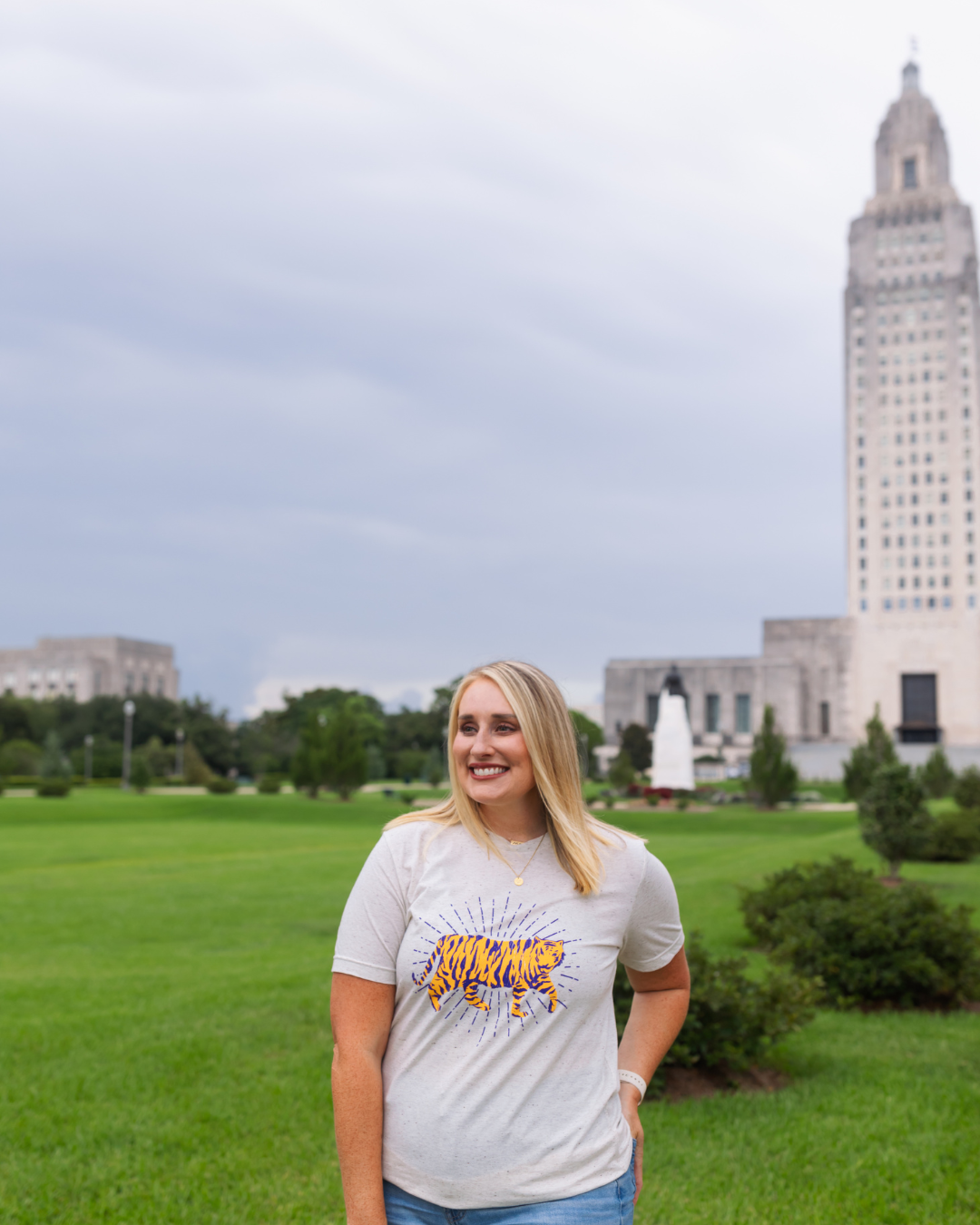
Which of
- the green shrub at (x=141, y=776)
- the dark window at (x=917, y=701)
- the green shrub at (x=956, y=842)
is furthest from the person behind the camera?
the dark window at (x=917, y=701)

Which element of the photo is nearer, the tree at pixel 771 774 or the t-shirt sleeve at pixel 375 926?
the t-shirt sleeve at pixel 375 926

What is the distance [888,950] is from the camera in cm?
914

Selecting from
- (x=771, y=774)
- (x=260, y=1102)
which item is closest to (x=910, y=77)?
(x=771, y=774)

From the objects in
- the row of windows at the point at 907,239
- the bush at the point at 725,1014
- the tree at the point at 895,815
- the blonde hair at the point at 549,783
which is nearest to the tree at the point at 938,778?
the tree at the point at 895,815

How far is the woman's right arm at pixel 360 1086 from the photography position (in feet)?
7.73

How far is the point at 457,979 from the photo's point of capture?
242 centimetres

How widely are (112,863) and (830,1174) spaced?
1999cm

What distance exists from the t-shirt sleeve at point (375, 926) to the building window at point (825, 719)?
95652 mm

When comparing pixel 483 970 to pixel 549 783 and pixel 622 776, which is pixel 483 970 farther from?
pixel 622 776

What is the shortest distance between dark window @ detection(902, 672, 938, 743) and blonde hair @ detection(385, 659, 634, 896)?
93.7 meters

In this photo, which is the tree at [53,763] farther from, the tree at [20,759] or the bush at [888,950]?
the bush at [888,950]

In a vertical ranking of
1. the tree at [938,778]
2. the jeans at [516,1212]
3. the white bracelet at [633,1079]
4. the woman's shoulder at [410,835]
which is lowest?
the tree at [938,778]

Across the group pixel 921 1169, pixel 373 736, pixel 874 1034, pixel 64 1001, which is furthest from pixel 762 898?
pixel 373 736

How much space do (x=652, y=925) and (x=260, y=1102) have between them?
4757 mm
